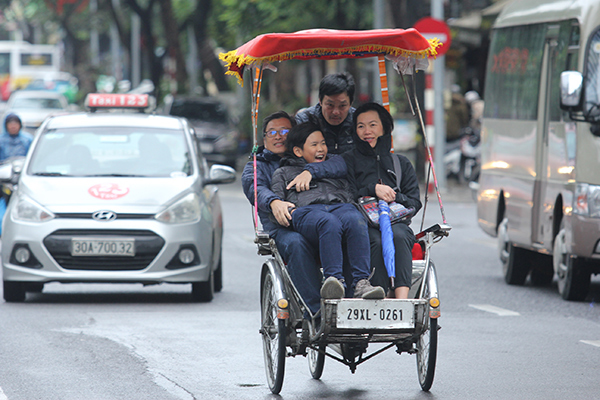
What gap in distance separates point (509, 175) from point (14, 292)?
527cm

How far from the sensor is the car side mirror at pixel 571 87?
1043cm

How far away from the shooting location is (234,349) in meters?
8.35

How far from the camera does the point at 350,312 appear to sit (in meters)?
6.28

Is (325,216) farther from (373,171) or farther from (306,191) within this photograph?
(373,171)

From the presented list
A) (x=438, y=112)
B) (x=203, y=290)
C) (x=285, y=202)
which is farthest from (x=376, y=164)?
(x=438, y=112)

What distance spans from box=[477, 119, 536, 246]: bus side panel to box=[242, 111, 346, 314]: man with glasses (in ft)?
18.3

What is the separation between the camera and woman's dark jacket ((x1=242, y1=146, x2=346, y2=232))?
22.4 feet

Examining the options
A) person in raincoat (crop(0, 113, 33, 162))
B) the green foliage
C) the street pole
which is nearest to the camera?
person in raincoat (crop(0, 113, 33, 162))

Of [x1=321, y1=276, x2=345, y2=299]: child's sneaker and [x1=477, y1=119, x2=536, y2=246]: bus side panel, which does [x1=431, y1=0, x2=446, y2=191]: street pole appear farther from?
[x1=321, y1=276, x2=345, y2=299]: child's sneaker

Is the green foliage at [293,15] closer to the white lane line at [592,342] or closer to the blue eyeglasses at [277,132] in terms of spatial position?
the white lane line at [592,342]

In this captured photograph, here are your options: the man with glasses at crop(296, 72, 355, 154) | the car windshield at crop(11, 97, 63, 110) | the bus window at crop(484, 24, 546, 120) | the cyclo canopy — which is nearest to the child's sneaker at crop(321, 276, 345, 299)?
the man with glasses at crop(296, 72, 355, 154)

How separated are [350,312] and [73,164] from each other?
18.2 feet

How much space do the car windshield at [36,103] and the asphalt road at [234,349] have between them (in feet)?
94.1

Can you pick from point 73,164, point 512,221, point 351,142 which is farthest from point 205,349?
point 512,221
